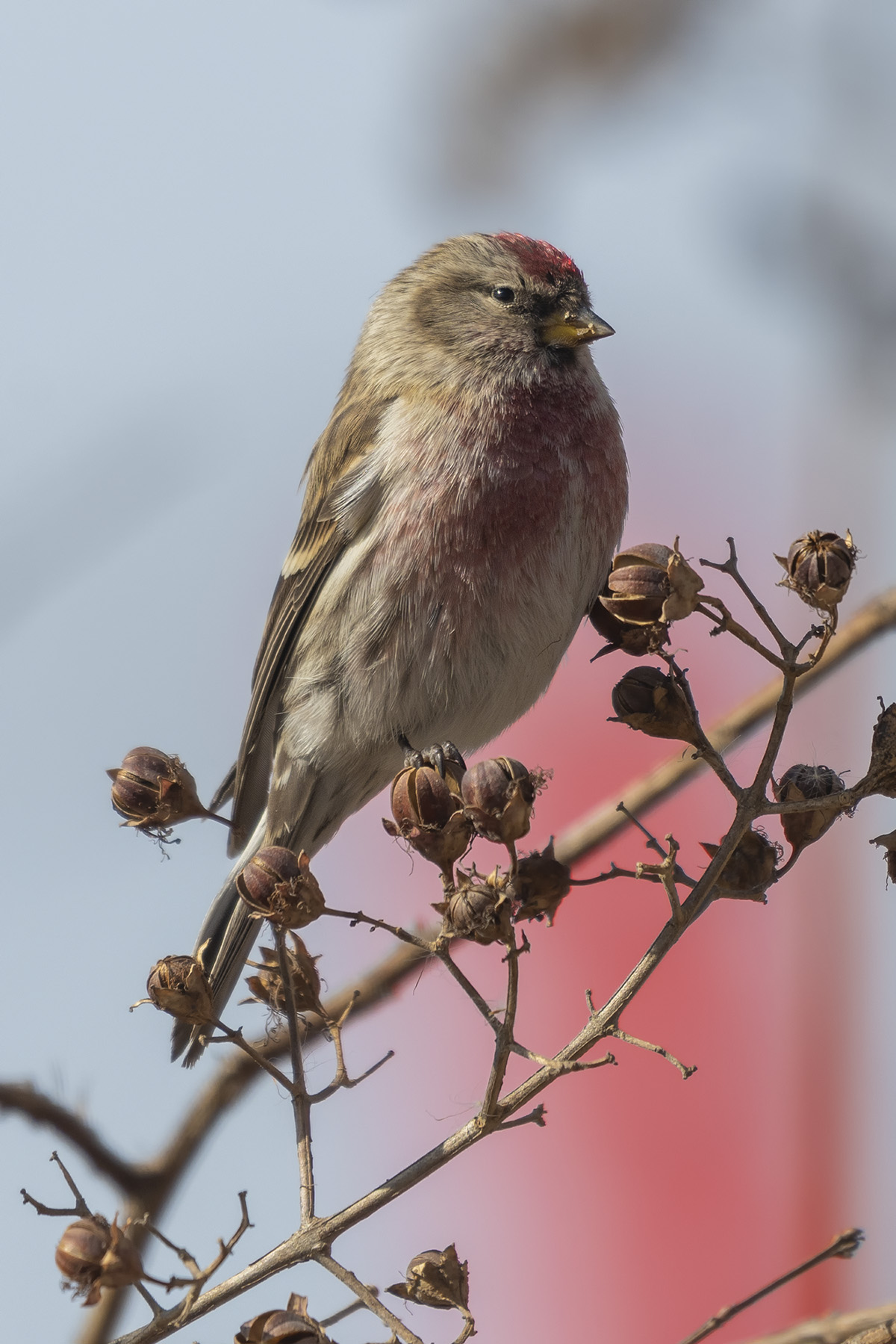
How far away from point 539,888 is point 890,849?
55cm

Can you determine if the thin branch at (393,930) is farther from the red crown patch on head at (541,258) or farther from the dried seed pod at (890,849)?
the red crown patch on head at (541,258)

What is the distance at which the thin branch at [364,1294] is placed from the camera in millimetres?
1709

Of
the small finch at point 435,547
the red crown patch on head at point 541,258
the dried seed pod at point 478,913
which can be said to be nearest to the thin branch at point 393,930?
the dried seed pod at point 478,913

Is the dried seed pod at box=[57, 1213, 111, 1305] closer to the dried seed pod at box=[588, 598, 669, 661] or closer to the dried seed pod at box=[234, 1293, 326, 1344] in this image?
the dried seed pod at box=[234, 1293, 326, 1344]

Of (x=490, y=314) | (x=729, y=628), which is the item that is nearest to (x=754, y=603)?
(x=729, y=628)

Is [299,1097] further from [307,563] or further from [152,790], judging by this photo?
[307,563]

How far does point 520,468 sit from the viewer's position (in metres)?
3.26

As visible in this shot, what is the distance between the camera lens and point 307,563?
12.4 ft

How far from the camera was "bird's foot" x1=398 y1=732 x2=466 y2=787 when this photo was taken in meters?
3.05

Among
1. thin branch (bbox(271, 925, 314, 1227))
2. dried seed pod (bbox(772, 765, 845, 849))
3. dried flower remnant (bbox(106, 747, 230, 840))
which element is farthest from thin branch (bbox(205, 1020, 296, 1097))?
dried seed pod (bbox(772, 765, 845, 849))

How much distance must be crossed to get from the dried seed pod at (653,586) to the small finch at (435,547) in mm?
1022

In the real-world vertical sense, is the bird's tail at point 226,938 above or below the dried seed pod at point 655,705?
above

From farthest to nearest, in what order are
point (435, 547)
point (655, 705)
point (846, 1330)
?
point (435, 547) < point (655, 705) < point (846, 1330)

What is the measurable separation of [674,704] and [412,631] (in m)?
1.25
